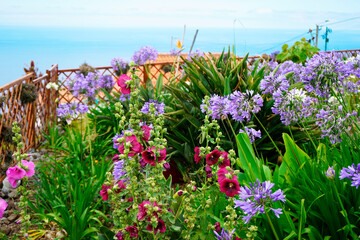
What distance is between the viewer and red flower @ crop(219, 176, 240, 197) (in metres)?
1.58

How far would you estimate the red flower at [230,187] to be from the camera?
158cm

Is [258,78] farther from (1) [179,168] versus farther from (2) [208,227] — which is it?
(2) [208,227]

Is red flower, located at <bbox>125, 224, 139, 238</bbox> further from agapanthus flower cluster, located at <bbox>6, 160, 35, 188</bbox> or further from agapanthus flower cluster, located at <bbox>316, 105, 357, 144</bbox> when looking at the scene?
agapanthus flower cluster, located at <bbox>316, 105, 357, 144</bbox>

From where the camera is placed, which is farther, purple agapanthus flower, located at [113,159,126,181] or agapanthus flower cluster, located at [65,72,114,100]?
agapanthus flower cluster, located at [65,72,114,100]

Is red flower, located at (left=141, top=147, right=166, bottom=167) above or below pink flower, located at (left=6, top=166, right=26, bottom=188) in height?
above

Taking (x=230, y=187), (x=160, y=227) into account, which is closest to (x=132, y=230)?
(x=160, y=227)

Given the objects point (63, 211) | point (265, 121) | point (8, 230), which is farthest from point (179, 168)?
point (8, 230)

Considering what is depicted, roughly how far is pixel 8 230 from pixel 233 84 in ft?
8.23

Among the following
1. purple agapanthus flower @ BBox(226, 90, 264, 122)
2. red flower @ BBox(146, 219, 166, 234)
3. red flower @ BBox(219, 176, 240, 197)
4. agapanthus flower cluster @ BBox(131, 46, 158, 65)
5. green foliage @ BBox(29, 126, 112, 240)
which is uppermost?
agapanthus flower cluster @ BBox(131, 46, 158, 65)

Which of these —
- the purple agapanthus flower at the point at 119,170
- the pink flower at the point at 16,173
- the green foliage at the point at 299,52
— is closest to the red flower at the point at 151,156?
the purple agapanthus flower at the point at 119,170

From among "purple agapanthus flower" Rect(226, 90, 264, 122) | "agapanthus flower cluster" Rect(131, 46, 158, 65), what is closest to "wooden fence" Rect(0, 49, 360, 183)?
"agapanthus flower cluster" Rect(131, 46, 158, 65)

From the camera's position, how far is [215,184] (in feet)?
5.82

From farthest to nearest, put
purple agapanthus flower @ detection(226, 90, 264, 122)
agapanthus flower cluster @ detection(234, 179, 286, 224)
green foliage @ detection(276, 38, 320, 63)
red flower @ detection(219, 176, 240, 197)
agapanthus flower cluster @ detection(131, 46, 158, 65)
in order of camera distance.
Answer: green foliage @ detection(276, 38, 320, 63)
agapanthus flower cluster @ detection(131, 46, 158, 65)
purple agapanthus flower @ detection(226, 90, 264, 122)
red flower @ detection(219, 176, 240, 197)
agapanthus flower cluster @ detection(234, 179, 286, 224)

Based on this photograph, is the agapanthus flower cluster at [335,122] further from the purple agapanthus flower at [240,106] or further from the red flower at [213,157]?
the red flower at [213,157]
